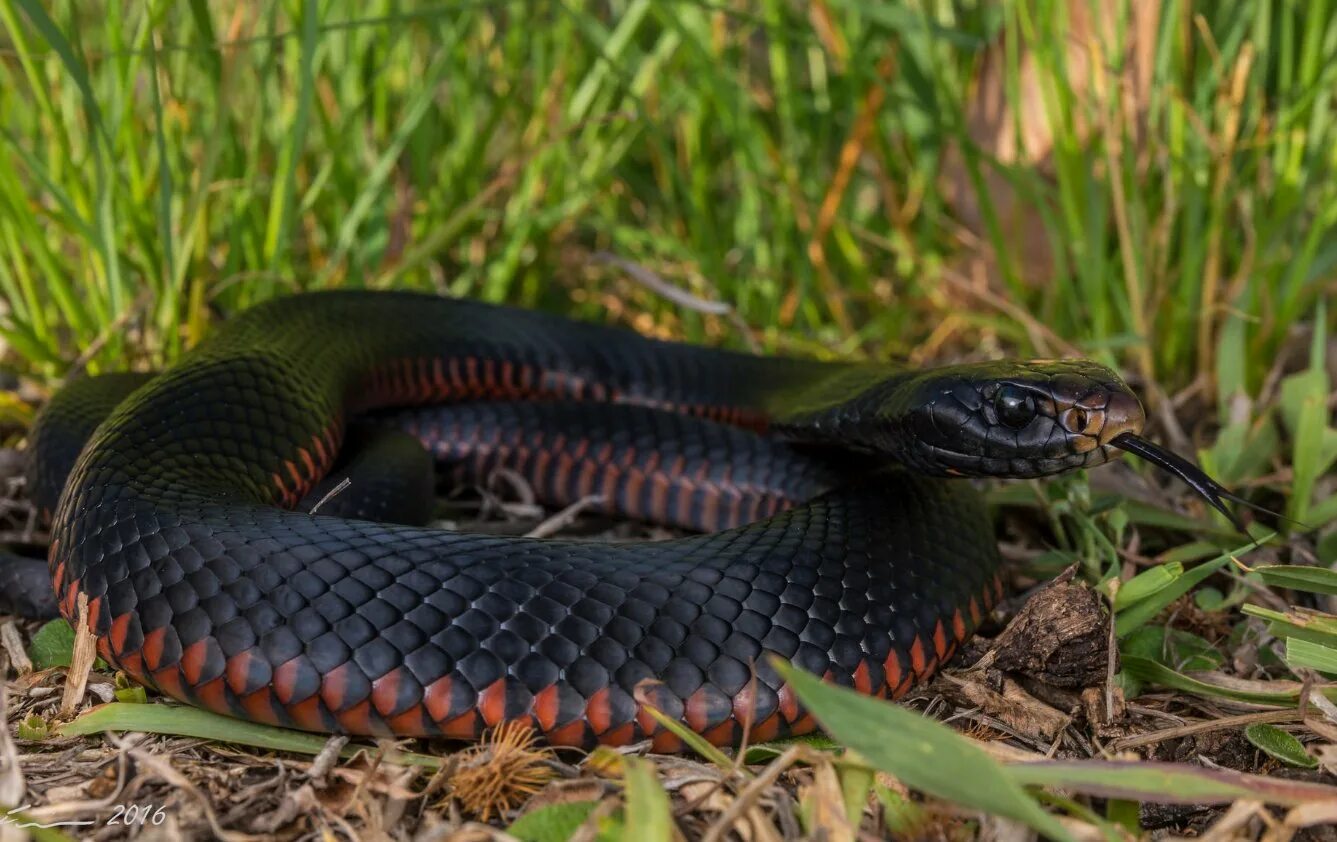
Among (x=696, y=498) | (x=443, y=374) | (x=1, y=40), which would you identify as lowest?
(x=696, y=498)

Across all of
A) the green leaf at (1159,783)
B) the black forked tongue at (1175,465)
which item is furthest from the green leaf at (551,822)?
the black forked tongue at (1175,465)

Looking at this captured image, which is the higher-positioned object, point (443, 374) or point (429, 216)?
point (429, 216)

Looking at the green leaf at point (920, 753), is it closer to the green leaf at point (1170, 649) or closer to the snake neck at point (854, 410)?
the green leaf at point (1170, 649)

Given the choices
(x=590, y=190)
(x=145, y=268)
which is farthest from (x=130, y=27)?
(x=590, y=190)

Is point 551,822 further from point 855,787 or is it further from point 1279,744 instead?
point 1279,744

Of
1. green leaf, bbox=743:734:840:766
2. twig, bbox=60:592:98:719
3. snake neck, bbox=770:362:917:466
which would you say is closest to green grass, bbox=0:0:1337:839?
snake neck, bbox=770:362:917:466

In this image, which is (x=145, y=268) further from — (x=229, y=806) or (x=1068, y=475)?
(x=1068, y=475)
